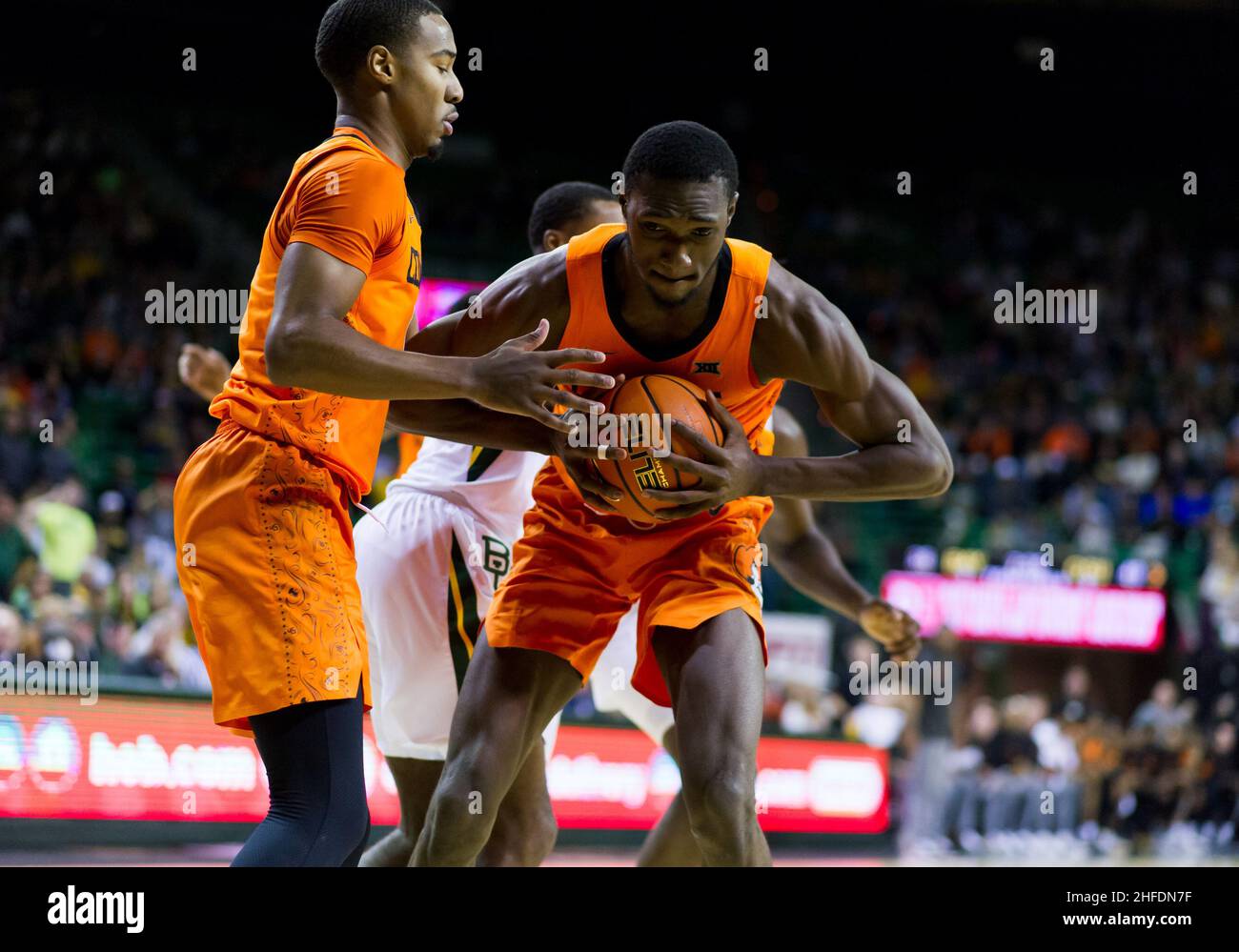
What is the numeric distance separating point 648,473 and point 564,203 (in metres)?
1.67

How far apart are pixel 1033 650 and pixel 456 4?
882cm

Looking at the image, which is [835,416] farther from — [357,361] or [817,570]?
[357,361]

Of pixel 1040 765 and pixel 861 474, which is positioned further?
pixel 1040 765

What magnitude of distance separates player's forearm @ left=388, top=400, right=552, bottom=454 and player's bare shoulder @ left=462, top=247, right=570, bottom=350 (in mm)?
218

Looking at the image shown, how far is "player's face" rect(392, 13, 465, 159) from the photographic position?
3250 mm

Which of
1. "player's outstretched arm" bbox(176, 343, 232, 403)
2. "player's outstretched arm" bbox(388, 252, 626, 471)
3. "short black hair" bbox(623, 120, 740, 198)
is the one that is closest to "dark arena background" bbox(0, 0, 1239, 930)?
"player's outstretched arm" bbox(176, 343, 232, 403)

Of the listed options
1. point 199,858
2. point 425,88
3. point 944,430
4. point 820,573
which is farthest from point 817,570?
point 944,430

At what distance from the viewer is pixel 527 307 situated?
346cm

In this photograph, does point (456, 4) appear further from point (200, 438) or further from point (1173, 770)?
point (1173, 770)

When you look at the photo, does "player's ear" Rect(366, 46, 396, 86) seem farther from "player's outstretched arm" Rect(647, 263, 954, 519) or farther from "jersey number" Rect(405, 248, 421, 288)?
"player's outstretched arm" Rect(647, 263, 954, 519)

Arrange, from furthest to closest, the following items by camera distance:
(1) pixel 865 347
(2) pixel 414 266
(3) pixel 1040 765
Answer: (3) pixel 1040 765
(1) pixel 865 347
(2) pixel 414 266

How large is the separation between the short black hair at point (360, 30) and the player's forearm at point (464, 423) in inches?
32.0
